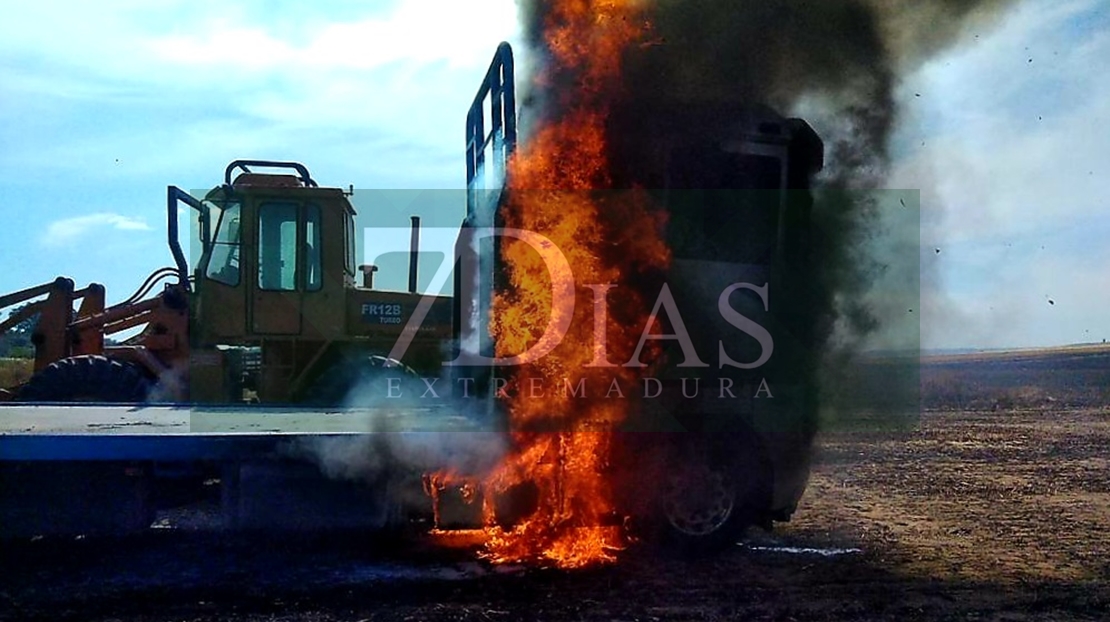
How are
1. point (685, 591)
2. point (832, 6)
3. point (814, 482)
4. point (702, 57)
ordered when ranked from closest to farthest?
point (685, 591) < point (702, 57) < point (832, 6) < point (814, 482)

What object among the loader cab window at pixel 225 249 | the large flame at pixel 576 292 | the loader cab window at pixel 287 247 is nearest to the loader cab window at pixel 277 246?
the loader cab window at pixel 287 247

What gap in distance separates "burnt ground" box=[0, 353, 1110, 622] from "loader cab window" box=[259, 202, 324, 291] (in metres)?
3.94

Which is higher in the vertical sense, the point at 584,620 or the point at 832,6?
the point at 832,6

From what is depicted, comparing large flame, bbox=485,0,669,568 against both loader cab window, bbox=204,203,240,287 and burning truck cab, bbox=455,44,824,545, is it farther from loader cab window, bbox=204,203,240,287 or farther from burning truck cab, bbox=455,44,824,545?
loader cab window, bbox=204,203,240,287

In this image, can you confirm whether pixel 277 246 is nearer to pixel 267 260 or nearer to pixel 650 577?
pixel 267 260

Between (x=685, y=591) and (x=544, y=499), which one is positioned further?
(x=544, y=499)

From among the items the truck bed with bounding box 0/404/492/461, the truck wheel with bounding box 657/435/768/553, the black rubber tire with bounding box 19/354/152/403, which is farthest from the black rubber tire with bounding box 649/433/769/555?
the black rubber tire with bounding box 19/354/152/403

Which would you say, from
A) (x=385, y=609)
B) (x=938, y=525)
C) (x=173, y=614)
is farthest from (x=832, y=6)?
(x=173, y=614)

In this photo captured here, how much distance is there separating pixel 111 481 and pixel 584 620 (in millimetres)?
3978

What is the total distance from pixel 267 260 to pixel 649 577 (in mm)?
6587

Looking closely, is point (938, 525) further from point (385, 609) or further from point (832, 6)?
point (385, 609)

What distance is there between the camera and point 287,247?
38.5 feet

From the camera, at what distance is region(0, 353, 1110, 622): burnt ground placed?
6465mm

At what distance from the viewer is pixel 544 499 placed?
7.69 m
